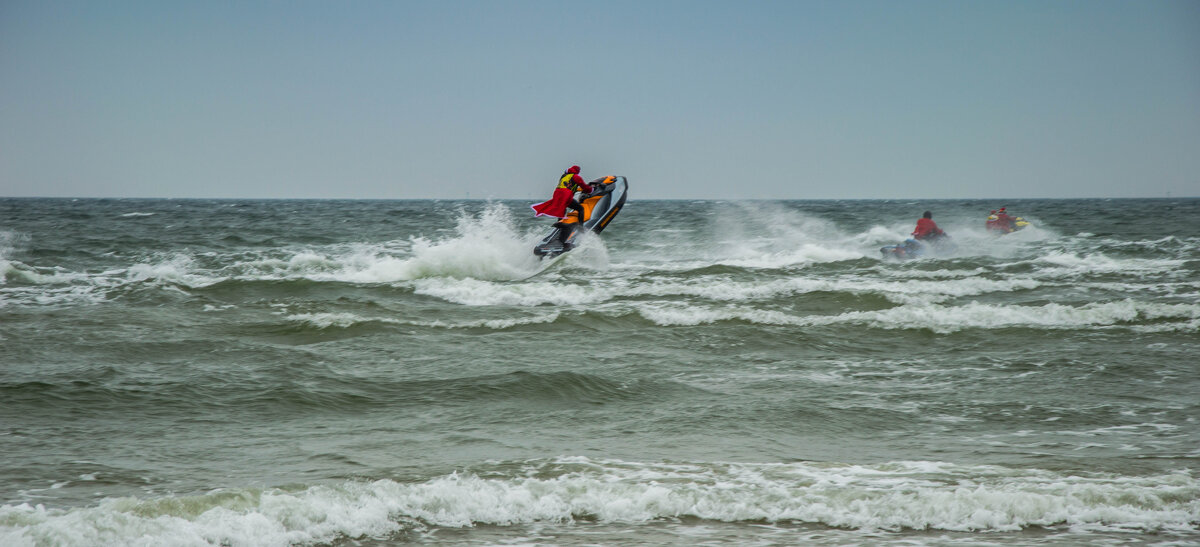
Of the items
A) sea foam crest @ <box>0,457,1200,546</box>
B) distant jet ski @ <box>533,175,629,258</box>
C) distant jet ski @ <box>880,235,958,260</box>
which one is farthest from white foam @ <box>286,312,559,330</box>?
distant jet ski @ <box>880,235,958,260</box>

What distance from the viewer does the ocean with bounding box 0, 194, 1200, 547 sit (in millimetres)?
4359

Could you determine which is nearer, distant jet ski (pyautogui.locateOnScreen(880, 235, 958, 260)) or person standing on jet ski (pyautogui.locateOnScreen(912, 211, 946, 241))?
distant jet ski (pyautogui.locateOnScreen(880, 235, 958, 260))

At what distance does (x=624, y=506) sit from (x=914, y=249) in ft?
59.5

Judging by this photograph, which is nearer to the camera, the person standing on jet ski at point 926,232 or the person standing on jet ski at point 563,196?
the person standing on jet ski at point 563,196

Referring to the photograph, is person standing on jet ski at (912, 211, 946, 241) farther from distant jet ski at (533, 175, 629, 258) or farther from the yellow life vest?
the yellow life vest

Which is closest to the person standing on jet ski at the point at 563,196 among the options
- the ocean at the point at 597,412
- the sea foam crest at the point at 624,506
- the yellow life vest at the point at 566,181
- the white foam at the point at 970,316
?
the yellow life vest at the point at 566,181

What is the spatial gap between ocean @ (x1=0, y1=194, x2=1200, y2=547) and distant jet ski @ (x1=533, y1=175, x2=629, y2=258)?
3.46 meters

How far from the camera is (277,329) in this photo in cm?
1077

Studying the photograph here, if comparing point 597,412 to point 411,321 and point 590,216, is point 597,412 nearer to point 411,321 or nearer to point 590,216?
point 411,321

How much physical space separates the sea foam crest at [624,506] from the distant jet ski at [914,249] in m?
16.6

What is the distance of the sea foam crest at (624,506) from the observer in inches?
161

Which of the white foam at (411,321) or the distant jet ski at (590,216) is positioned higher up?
the distant jet ski at (590,216)

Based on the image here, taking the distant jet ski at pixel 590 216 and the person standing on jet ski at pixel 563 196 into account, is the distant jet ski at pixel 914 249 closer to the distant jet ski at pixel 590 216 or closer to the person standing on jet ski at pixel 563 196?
the distant jet ski at pixel 590 216

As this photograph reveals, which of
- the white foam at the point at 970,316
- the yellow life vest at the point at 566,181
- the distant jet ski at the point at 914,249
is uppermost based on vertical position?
the yellow life vest at the point at 566,181
